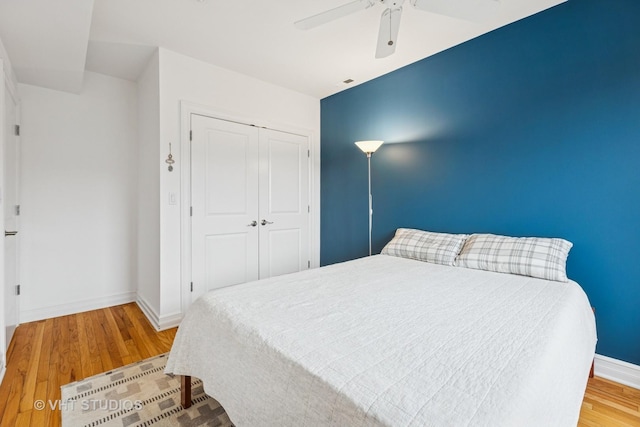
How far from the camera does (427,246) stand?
2.44 m

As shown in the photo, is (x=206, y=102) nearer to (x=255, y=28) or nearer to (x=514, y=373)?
(x=255, y=28)

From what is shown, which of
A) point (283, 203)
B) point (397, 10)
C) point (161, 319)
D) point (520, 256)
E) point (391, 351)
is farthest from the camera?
point (283, 203)

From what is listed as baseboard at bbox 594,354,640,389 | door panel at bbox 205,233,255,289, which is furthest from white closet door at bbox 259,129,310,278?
baseboard at bbox 594,354,640,389

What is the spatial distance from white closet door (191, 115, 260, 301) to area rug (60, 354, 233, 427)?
3.11ft

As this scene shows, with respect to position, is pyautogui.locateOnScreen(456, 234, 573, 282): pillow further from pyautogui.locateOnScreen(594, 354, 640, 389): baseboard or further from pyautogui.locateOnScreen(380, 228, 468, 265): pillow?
pyautogui.locateOnScreen(594, 354, 640, 389): baseboard

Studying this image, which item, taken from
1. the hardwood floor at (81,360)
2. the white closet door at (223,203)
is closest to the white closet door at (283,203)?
the white closet door at (223,203)

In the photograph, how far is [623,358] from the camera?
1884 millimetres

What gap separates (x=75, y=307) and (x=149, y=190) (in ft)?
4.60

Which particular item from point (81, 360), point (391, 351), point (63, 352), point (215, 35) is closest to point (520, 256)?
point (391, 351)

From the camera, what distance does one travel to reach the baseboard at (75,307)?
2723 millimetres

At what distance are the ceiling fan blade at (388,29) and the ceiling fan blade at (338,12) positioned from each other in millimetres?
136

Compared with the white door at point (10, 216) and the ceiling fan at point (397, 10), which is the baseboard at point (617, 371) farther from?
the white door at point (10, 216)

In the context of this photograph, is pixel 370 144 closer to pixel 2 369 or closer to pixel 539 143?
pixel 539 143

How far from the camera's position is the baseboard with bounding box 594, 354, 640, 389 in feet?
6.01
